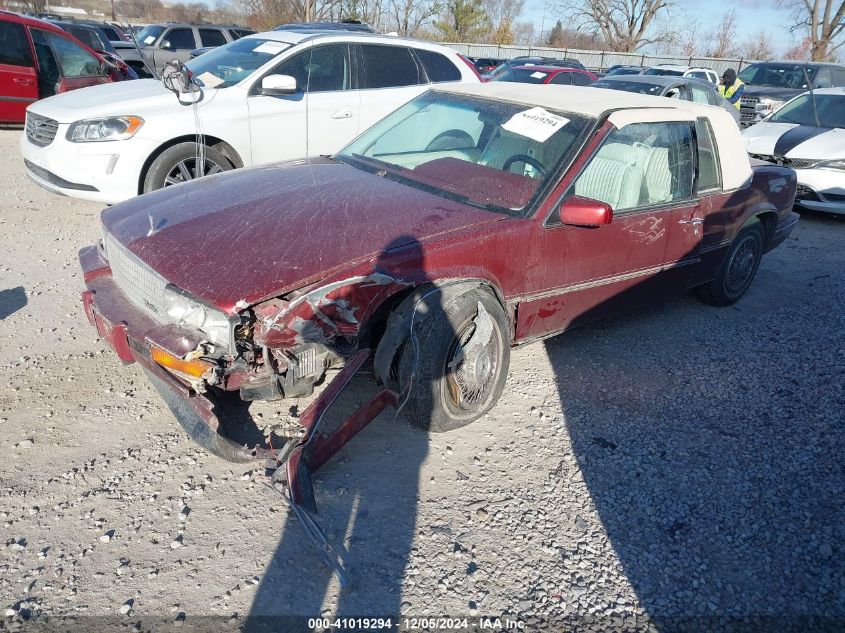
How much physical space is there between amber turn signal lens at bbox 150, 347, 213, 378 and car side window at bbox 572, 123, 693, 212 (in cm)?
215

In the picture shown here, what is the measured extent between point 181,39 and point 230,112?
11.8 m

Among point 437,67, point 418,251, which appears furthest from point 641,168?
point 437,67

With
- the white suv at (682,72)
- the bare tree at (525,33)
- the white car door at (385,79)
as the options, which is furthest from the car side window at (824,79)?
the bare tree at (525,33)

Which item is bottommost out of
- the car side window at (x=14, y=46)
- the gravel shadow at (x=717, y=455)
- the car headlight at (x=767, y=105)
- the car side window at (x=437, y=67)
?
the gravel shadow at (x=717, y=455)

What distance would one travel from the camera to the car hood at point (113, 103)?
215 inches

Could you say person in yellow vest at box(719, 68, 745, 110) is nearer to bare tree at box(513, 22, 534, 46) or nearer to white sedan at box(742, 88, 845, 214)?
white sedan at box(742, 88, 845, 214)

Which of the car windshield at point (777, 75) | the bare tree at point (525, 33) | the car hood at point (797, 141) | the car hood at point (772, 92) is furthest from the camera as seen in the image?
the bare tree at point (525, 33)

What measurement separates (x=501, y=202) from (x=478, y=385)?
0.99m

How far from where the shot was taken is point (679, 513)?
2854 millimetres

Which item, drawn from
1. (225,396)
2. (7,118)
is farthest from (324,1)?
(225,396)

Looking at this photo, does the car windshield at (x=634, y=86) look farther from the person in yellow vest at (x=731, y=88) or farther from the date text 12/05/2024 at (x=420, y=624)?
the date text 12/05/2024 at (x=420, y=624)

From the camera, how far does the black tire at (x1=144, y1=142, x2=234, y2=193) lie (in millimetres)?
5488

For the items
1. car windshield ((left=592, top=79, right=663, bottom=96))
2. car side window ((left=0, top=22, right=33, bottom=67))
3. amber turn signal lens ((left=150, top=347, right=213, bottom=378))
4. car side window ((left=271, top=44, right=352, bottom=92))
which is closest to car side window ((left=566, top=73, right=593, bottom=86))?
car windshield ((left=592, top=79, right=663, bottom=96))

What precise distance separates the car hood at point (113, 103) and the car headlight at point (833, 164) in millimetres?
7089
